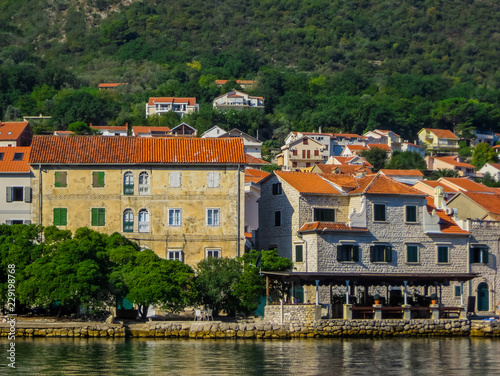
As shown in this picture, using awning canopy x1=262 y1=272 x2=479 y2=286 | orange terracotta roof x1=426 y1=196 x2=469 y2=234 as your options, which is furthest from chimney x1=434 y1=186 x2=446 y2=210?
awning canopy x1=262 y1=272 x2=479 y2=286

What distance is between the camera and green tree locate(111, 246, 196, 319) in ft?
152

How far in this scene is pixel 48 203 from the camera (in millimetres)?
53906

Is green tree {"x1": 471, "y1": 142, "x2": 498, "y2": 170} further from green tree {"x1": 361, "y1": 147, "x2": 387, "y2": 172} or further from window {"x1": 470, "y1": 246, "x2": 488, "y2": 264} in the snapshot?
window {"x1": 470, "y1": 246, "x2": 488, "y2": 264}

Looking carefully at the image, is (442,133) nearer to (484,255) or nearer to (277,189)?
(484,255)

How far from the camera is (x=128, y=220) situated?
53812 mm

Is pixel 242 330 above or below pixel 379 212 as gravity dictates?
below

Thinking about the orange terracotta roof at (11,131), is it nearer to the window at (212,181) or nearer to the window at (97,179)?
the window at (97,179)

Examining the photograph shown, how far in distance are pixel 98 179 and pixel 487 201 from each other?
85.9 ft

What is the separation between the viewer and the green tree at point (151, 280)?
4647 cm

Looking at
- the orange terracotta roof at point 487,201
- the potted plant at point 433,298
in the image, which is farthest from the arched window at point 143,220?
the orange terracotta roof at point 487,201

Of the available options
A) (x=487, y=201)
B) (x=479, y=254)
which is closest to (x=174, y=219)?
(x=479, y=254)

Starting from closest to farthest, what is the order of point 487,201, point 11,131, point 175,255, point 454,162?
point 175,255, point 487,201, point 11,131, point 454,162

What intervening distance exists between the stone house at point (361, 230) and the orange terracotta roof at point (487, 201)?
212 inches

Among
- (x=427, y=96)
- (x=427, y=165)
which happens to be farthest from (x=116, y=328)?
(x=427, y=96)
